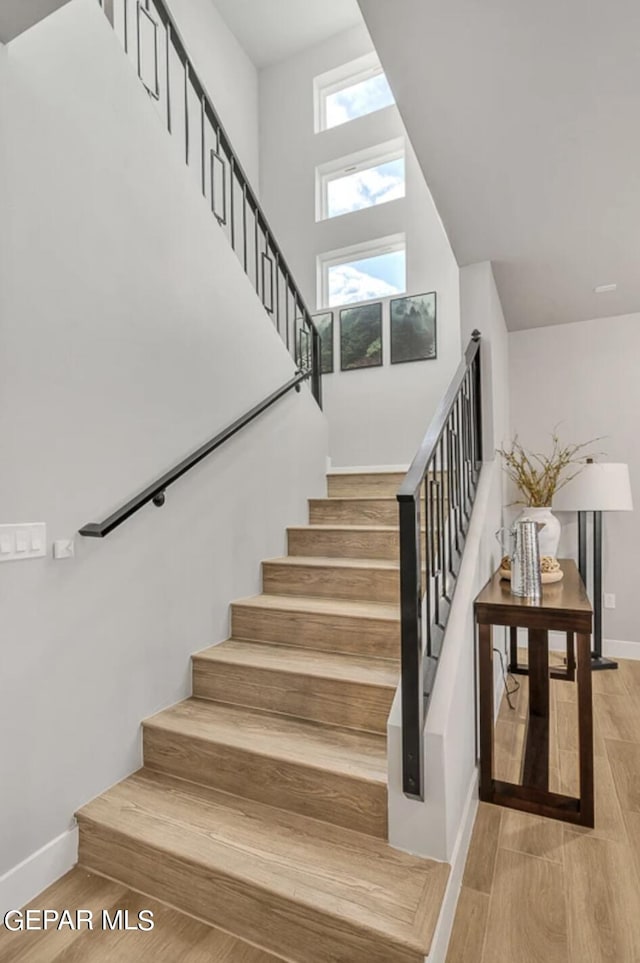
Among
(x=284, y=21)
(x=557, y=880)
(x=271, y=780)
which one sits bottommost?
(x=557, y=880)

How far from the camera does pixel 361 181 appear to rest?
16.4 feet

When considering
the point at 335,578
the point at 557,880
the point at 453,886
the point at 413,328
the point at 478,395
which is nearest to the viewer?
the point at 453,886

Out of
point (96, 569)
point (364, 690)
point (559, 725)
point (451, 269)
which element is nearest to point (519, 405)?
point (451, 269)

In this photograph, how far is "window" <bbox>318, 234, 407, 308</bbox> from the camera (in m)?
4.77

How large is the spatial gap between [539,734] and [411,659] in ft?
4.49

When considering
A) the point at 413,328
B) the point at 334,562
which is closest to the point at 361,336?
the point at 413,328

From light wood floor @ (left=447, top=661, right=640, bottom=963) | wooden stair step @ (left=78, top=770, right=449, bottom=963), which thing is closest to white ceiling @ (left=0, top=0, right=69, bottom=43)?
wooden stair step @ (left=78, top=770, right=449, bottom=963)

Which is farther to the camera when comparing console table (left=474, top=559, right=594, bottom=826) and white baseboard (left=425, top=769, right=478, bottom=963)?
console table (left=474, top=559, right=594, bottom=826)

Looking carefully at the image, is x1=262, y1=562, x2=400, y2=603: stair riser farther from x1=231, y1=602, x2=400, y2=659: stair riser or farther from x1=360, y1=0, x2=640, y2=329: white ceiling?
x1=360, y1=0, x2=640, y2=329: white ceiling

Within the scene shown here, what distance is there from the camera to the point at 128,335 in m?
2.06

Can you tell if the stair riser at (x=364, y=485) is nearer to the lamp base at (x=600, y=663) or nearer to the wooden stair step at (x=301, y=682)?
the wooden stair step at (x=301, y=682)

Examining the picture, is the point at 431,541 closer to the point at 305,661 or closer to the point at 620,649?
the point at 305,661

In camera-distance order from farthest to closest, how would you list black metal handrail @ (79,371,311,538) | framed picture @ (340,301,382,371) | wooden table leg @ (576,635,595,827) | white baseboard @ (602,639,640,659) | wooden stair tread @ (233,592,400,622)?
framed picture @ (340,301,382,371) → white baseboard @ (602,639,640,659) → wooden stair tread @ (233,592,400,622) → wooden table leg @ (576,635,595,827) → black metal handrail @ (79,371,311,538)

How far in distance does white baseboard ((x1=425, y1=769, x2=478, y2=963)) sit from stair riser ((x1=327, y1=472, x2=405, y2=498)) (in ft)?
6.24
